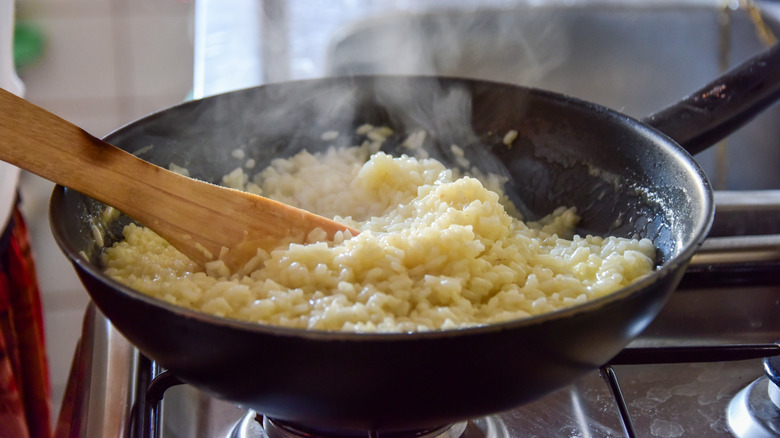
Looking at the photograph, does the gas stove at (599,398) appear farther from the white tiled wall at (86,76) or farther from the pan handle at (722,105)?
the white tiled wall at (86,76)

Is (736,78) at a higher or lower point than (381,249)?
higher

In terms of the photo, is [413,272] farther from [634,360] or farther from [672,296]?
[672,296]

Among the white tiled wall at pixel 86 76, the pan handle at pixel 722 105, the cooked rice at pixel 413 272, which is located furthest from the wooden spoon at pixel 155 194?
the white tiled wall at pixel 86 76

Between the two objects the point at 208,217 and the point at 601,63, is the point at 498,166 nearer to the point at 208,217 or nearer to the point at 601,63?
the point at 208,217

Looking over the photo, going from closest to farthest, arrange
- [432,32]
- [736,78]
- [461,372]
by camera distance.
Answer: [461,372] → [736,78] → [432,32]

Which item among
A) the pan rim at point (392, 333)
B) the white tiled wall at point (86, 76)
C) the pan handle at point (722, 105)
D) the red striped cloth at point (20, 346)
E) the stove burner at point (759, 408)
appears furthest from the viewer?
the white tiled wall at point (86, 76)

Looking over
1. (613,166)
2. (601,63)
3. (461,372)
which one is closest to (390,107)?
(613,166)

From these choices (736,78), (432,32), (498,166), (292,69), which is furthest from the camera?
(432,32)
